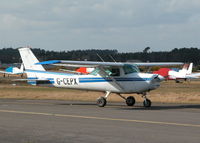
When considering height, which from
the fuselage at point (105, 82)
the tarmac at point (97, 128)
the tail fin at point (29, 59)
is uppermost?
the tail fin at point (29, 59)

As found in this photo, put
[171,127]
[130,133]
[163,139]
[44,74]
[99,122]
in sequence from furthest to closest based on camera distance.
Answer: [44,74] < [99,122] < [171,127] < [130,133] < [163,139]

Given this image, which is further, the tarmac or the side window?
the side window

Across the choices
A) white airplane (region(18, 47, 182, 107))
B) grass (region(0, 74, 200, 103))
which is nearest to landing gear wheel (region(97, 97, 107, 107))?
white airplane (region(18, 47, 182, 107))

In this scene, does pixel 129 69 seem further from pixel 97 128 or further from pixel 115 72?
pixel 97 128

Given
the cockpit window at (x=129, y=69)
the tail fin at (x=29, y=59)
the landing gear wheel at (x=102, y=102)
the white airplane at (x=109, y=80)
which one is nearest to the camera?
the white airplane at (x=109, y=80)

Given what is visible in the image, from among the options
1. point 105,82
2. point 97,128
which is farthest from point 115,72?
point 97,128

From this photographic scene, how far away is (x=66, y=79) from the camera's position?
2138cm

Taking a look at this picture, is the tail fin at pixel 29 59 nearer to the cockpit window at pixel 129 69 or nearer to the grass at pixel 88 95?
the grass at pixel 88 95

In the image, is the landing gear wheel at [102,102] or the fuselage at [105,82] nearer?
the fuselage at [105,82]

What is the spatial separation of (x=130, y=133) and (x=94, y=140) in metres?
1.32

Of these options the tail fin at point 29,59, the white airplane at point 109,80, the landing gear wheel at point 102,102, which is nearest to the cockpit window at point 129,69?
the white airplane at point 109,80

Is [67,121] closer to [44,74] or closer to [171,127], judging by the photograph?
[171,127]

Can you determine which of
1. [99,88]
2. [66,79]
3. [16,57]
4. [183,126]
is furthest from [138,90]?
[16,57]

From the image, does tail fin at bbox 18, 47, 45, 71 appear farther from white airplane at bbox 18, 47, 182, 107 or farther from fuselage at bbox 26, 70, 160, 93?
white airplane at bbox 18, 47, 182, 107
